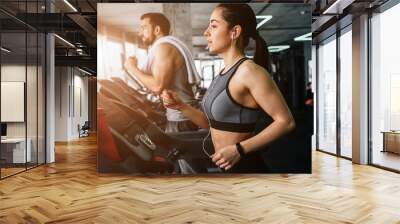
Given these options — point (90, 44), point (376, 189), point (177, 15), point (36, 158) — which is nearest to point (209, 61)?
point (177, 15)

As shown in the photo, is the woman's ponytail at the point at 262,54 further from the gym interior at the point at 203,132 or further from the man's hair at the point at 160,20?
the man's hair at the point at 160,20

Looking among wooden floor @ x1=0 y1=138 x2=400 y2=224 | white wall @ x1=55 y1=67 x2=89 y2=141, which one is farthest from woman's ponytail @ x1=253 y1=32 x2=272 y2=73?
white wall @ x1=55 y1=67 x2=89 y2=141

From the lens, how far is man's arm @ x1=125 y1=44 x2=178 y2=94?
6660 millimetres

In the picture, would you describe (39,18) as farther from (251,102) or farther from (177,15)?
(251,102)

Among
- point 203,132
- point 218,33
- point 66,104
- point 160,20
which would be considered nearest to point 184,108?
point 203,132

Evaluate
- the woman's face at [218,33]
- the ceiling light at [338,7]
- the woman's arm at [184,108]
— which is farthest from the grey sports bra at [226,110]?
the ceiling light at [338,7]

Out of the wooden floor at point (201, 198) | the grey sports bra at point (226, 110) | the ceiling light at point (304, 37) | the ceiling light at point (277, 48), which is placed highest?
the ceiling light at point (304, 37)

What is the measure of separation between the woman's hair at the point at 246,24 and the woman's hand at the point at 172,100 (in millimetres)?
1415

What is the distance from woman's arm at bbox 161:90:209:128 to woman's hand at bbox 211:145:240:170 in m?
0.51

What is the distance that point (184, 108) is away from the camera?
A: 21.8 ft

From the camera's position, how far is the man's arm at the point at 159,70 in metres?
6.66

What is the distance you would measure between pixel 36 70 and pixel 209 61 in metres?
3.78

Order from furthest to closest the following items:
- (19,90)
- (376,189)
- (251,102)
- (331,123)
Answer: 1. (331,123)
2. (19,90)
3. (251,102)
4. (376,189)

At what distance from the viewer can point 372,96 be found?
8.21 metres
